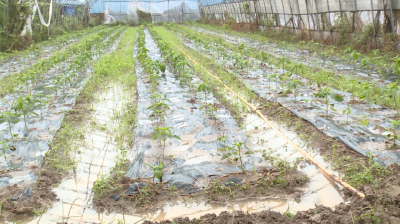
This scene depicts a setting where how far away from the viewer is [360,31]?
10.5m

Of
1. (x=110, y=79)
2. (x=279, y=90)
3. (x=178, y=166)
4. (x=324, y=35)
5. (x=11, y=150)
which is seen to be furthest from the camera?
(x=324, y=35)

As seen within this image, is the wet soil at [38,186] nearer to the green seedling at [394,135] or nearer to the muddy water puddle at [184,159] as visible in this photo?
the muddy water puddle at [184,159]

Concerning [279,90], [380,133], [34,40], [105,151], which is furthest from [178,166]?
[34,40]

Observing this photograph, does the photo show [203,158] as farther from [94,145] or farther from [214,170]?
[94,145]

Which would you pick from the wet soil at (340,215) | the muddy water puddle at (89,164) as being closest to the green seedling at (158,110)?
the muddy water puddle at (89,164)

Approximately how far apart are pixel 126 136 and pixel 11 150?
1.28 m

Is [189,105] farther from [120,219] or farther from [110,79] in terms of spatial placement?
[120,219]

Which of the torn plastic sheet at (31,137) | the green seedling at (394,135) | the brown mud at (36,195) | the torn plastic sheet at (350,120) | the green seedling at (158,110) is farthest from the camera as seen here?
the green seedling at (158,110)

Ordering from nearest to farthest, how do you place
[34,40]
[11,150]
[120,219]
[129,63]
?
1. [120,219]
2. [11,150]
3. [129,63]
4. [34,40]

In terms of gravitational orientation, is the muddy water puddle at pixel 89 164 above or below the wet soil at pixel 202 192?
above

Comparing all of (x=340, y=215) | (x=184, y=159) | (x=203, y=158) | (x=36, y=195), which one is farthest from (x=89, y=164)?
(x=340, y=215)

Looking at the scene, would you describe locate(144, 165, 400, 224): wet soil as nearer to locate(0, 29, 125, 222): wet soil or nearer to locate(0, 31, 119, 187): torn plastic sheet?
locate(0, 29, 125, 222): wet soil

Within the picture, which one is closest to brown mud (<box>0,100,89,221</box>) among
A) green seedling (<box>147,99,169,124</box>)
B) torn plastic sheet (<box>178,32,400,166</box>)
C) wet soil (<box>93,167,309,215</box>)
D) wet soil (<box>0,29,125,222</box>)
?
wet soil (<box>0,29,125,222</box>)

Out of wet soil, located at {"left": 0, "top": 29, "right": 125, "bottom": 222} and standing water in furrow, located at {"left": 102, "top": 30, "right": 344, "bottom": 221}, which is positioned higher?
wet soil, located at {"left": 0, "top": 29, "right": 125, "bottom": 222}
